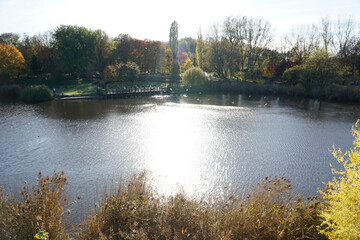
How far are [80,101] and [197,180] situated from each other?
96.1 feet

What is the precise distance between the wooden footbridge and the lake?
1143 cm

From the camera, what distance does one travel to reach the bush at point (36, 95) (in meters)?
34.6

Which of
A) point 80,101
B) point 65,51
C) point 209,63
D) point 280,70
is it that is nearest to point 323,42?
point 280,70

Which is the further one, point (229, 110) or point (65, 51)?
point (65, 51)

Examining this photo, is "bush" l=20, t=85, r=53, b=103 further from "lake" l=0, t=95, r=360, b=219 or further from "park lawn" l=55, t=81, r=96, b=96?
"lake" l=0, t=95, r=360, b=219

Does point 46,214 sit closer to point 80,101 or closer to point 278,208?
point 278,208

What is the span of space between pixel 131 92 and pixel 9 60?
22506mm

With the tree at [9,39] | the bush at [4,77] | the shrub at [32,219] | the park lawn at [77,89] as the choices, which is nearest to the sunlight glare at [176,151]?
the shrub at [32,219]

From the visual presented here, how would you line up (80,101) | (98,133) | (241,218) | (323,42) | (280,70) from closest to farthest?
(241,218)
(98,133)
(80,101)
(280,70)
(323,42)

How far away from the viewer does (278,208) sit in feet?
22.5

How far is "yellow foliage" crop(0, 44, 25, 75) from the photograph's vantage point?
4388cm

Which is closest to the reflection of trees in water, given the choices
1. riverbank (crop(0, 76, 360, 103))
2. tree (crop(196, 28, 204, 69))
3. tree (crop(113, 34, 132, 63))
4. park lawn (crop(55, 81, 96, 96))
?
riverbank (crop(0, 76, 360, 103))

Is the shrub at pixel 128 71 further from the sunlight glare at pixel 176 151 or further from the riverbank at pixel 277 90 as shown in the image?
the sunlight glare at pixel 176 151

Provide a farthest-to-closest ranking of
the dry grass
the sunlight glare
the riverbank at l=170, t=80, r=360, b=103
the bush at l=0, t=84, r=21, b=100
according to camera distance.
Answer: the bush at l=0, t=84, r=21, b=100
the riverbank at l=170, t=80, r=360, b=103
the sunlight glare
the dry grass
